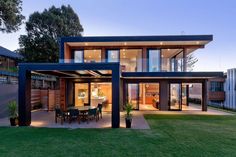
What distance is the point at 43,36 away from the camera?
1089 inches

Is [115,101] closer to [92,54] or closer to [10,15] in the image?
[92,54]

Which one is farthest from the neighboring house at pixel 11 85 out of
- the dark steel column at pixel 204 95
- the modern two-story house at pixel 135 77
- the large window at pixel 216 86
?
the large window at pixel 216 86

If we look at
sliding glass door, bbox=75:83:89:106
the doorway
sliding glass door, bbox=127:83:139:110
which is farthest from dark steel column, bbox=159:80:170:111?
sliding glass door, bbox=75:83:89:106

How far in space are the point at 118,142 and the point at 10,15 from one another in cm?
1282

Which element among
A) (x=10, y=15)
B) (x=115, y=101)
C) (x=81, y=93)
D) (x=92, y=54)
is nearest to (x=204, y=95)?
(x=115, y=101)

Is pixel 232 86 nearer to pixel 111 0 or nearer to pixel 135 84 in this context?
pixel 135 84

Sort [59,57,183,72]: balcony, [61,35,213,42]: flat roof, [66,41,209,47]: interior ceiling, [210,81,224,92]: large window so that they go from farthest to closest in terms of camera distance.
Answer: [210,81,224,92]: large window
[66,41,209,47]: interior ceiling
[61,35,213,42]: flat roof
[59,57,183,72]: balcony

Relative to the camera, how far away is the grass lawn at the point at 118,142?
244 inches

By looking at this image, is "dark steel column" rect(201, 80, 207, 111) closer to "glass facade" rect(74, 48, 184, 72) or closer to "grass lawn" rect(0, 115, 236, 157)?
"glass facade" rect(74, 48, 184, 72)

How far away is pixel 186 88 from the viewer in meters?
17.4

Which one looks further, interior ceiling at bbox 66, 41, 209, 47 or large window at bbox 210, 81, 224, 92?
large window at bbox 210, 81, 224, 92

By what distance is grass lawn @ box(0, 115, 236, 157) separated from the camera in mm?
6188

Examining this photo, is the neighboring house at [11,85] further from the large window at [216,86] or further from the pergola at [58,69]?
the large window at [216,86]

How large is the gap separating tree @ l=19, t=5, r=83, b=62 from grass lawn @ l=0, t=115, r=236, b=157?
19.3 meters
